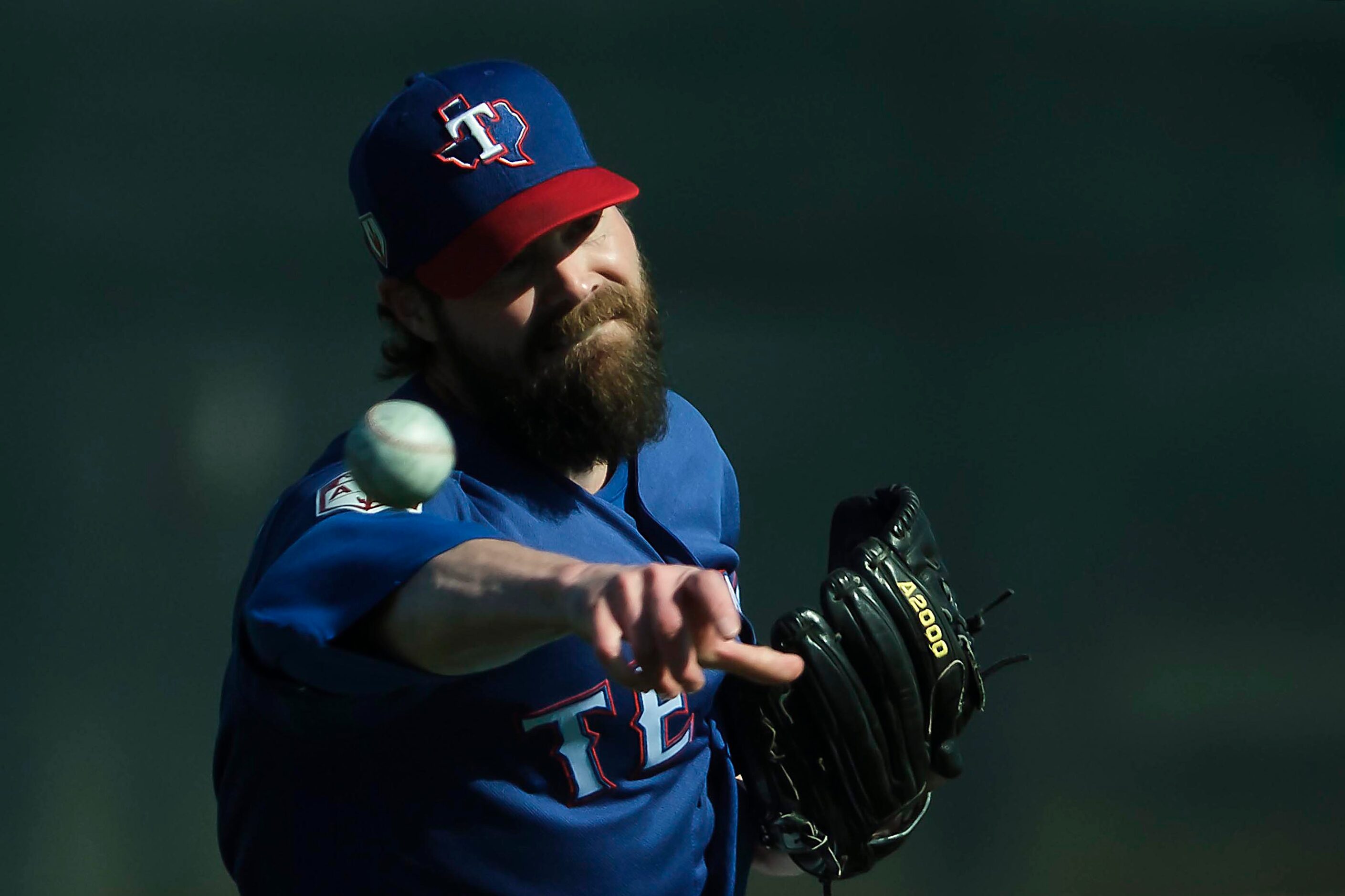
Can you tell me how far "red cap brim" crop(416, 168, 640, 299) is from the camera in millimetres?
1345

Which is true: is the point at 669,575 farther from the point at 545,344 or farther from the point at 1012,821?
the point at 1012,821

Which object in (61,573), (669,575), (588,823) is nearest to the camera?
(669,575)

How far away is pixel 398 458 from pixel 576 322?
40cm

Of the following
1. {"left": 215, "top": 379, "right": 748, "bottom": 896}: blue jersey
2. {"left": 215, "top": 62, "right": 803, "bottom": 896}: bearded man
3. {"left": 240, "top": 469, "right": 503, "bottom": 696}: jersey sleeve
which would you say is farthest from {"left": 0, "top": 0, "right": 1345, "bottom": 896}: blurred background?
{"left": 240, "top": 469, "right": 503, "bottom": 696}: jersey sleeve

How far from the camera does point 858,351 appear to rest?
2.76 meters

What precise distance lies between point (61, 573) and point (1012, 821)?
6.20 ft

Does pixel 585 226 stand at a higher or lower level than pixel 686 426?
higher

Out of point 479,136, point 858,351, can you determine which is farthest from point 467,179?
point 858,351

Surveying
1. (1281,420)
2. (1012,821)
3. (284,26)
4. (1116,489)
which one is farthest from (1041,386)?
(284,26)

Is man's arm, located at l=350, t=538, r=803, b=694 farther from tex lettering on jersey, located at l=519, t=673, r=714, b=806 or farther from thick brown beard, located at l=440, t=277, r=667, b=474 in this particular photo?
thick brown beard, located at l=440, t=277, r=667, b=474

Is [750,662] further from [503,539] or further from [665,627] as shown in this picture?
[503,539]

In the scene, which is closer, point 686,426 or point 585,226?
point 585,226

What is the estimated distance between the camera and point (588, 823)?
1311mm

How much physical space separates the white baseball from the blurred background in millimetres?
1629
